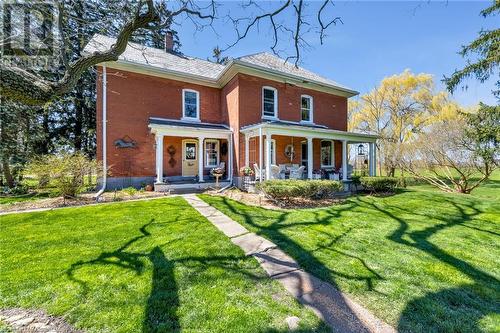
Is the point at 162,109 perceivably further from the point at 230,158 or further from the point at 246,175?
the point at 246,175

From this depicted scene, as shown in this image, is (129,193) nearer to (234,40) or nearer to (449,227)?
(234,40)

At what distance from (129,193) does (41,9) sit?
6.95 meters

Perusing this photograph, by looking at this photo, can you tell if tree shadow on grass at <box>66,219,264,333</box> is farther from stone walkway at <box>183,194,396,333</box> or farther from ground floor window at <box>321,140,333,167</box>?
ground floor window at <box>321,140,333,167</box>

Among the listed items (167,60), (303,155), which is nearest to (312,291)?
(303,155)

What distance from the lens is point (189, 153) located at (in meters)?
14.3

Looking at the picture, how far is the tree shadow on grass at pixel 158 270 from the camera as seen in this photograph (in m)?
2.52

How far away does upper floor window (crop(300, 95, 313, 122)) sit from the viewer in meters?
15.5

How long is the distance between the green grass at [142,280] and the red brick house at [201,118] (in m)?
6.43

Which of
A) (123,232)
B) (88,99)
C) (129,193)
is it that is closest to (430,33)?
(123,232)

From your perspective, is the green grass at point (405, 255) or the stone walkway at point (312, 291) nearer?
the stone walkway at point (312, 291)

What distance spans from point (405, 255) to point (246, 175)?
8.43m

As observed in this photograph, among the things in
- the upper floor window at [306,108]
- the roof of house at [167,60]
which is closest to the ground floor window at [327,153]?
the upper floor window at [306,108]

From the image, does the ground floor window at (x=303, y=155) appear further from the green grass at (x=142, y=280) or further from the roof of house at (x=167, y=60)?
the green grass at (x=142, y=280)

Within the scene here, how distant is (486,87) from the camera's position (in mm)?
10539
